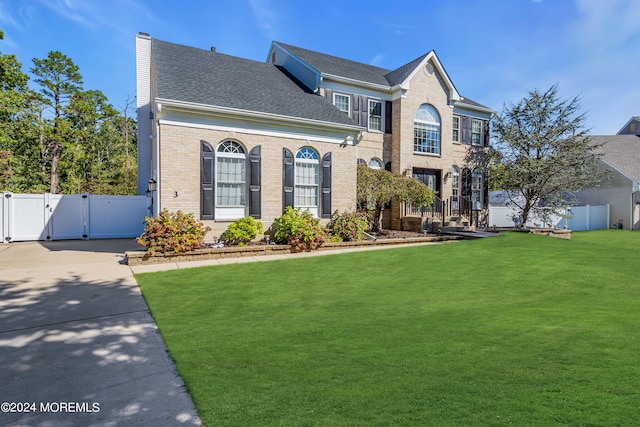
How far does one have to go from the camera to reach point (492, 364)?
311 centimetres

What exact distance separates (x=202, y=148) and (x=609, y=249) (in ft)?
44.7

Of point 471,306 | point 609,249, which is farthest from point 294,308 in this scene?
point 609,249

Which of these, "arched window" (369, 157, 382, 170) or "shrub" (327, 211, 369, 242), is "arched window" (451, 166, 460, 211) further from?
"shrub" (327, 211, 369, 242)

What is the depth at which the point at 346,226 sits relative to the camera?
12.8 m

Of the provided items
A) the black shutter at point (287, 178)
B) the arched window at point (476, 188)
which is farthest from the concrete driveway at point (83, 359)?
the arched window at point (476, 188)

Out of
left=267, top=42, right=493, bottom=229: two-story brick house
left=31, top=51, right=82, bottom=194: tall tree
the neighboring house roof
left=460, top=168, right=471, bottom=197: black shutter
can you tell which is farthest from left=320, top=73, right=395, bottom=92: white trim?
left=31, top=51, right=82, bottom=194: tall tree

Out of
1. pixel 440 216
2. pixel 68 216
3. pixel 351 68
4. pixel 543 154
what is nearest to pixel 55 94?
pixel 68 216

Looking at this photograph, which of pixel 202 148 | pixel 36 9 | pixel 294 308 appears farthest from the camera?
pixel 36 9

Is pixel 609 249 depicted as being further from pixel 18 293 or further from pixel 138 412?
pixel 18 293

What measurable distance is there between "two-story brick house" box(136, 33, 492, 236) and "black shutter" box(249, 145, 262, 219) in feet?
0.12

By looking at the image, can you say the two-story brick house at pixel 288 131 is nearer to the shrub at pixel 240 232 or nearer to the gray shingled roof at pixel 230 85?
Result: the gray shingled roof at pixel 230 85

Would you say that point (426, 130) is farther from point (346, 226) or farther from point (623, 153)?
point (623, 153)

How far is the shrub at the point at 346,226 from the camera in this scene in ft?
41.9

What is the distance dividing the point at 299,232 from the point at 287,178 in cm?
255
